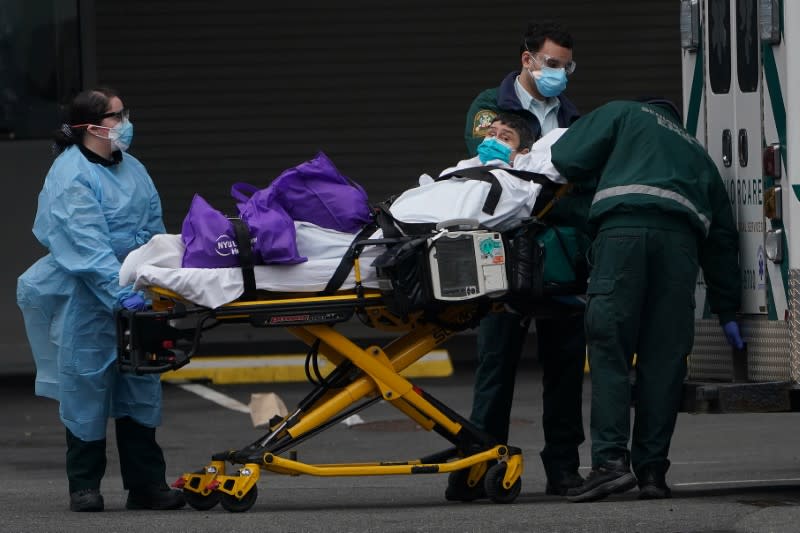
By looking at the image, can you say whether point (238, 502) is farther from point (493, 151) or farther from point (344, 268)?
point (493, 151)

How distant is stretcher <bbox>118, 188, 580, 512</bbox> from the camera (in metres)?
7.09

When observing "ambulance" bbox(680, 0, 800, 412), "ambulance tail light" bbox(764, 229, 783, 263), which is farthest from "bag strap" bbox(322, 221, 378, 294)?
"ambulance tail light" bbox(764, 229, 783, 263)

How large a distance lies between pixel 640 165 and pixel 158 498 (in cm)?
268

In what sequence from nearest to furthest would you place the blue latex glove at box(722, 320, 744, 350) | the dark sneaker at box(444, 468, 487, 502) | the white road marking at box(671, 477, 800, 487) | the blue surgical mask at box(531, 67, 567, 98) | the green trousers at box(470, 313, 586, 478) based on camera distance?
the blue latex glove at box(722, 320, 744, 350) → the dark sneaker at box(444, 468, 487, 502) → the blue surgical mask at box(531, 67, 567, 98) → the green trousers at box(470, 313, 586, 478) → the white road marking at box(671, 477, 800, 487)

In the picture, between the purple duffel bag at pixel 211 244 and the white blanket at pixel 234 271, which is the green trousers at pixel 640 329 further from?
the purple duffel bag at pixel 211 244

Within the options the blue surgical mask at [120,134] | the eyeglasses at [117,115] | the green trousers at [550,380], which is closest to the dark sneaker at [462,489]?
the green trousers at [550,380]

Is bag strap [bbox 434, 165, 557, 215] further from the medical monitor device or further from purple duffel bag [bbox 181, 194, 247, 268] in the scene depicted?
purple duffel bag [bbox 181, 194, 247, 268]

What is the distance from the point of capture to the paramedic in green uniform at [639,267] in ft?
23.8

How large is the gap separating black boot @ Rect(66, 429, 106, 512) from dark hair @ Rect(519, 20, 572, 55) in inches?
108

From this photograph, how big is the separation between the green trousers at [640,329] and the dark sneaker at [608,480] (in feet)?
0.13

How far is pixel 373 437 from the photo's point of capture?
11172 mm

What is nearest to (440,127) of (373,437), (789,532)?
(373,437)

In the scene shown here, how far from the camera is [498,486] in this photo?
748 centimetres

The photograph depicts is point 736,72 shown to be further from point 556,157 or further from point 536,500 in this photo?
A: point 536,500
